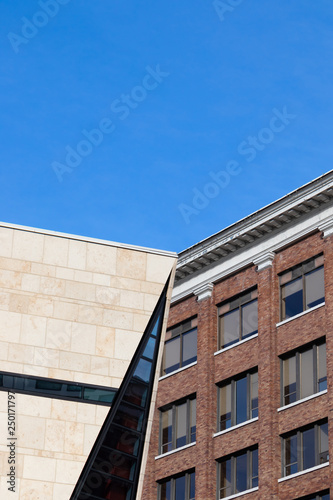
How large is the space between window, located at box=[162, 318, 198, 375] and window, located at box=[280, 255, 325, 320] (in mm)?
6638

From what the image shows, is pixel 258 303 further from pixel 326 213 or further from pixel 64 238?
pixel 64 238

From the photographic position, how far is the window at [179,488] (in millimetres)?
56469

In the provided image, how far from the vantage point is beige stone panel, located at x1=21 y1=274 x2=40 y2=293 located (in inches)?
1474

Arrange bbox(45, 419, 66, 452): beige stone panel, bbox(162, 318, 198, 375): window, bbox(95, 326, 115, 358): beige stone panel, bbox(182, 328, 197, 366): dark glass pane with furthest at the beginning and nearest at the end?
1. bbox(162, 318, 198, 375): window
2. bbox(182, 328, 197, 366): dark glass pane
3. bbox(95, 326, 115, 358): beige stone panel
4. bbox(45, 419, 66, 452): beige stone panel

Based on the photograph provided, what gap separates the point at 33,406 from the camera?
3625cm

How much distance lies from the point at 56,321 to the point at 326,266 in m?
19.0

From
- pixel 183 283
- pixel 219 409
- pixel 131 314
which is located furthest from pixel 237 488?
pixel 131 314

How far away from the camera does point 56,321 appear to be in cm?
3728

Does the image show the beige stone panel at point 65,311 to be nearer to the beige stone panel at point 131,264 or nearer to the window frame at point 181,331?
the beige stone panel at point 131,264

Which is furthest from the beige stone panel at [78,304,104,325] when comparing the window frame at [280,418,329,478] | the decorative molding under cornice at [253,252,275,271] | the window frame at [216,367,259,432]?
the decorative molding under cornice at [253,252,275,271]

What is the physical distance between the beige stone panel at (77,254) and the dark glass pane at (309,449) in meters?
16.8

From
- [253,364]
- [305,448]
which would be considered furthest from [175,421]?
[305,448]

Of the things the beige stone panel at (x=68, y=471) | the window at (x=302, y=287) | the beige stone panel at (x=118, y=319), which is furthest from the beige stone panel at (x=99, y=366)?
the window at (x=302, y=287)

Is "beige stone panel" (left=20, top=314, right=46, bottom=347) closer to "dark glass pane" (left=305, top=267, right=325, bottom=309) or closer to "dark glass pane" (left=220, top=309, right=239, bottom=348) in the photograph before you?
"dark glass pane" (left=305, top=267, right=325, bottom=309)
